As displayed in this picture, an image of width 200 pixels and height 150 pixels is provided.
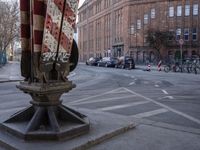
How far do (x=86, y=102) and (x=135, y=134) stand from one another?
5327mm

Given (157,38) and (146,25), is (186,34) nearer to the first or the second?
(157,38)

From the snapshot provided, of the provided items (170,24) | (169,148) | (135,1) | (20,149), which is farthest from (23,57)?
(135,1)

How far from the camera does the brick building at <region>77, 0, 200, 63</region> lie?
63.8m

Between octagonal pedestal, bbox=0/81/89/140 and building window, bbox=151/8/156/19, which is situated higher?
building window, bbox=151/8/156/19

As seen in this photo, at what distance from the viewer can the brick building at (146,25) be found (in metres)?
63.8

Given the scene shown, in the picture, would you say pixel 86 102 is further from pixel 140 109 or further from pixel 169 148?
pixel 169 148

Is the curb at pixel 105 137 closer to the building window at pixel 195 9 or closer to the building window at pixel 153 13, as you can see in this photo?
the building window at pixel 195 9

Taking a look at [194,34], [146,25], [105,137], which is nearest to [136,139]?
[105,137]

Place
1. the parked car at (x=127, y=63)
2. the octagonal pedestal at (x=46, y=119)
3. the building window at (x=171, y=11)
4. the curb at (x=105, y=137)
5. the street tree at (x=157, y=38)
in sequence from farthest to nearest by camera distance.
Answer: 1. the building window at (x=171, y=11)
2. the street tree at (x=157, y=38)
3. the parked car at (x=127, y=63)
4. the octagonal pedestal at (x=46, y=119)
5. the curb at (x=105, y=137)

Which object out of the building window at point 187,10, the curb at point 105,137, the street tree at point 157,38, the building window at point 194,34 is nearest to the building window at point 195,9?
the building window at point 187,10

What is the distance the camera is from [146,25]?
6962 cm

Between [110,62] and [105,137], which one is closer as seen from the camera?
[105,137]

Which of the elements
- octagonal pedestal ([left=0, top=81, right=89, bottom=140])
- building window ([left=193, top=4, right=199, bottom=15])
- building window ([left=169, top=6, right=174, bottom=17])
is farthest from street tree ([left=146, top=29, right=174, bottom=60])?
octagonal pedestal ([left=0, top=81, right=89, bottom=140])

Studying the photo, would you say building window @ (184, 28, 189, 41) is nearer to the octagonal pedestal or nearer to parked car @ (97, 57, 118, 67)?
parked car @ (97, 57, 118, 67)
